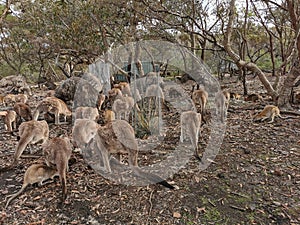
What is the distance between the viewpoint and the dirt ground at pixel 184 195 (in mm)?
3627

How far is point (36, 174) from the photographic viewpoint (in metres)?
4.18

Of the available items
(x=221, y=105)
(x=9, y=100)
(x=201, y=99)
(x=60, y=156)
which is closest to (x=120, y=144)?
(x=60, y=156)

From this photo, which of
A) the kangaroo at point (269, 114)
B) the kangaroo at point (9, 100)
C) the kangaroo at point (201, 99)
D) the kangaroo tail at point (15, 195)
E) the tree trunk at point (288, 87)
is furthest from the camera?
the kangaroo at point (9, 100)

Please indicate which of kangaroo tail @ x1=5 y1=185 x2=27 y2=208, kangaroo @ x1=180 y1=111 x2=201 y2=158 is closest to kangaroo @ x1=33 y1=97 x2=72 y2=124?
kangaroo tail @ x1=5 y1=185 x2=27 y2=208

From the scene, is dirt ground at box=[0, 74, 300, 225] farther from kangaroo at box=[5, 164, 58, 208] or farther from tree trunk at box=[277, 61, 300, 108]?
tree trunk at box=[277, 61, 300, 108]

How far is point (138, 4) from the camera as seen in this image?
819 cm

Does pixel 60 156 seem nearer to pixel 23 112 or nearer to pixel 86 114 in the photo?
pixel 86 114

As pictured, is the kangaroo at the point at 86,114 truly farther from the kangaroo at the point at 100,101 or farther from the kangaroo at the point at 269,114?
the kangaroo at the point at 269,114

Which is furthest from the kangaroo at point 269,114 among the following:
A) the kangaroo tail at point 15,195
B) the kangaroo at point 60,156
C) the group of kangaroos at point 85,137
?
the kangaroo tail at point 15,195

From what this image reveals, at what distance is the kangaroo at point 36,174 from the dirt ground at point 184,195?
0.36 ft

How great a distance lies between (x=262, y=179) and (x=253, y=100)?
20.8ft

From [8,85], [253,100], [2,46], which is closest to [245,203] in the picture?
[253,100]

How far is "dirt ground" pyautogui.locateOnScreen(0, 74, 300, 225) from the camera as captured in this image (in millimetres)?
3627

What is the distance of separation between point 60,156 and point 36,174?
496 mm
